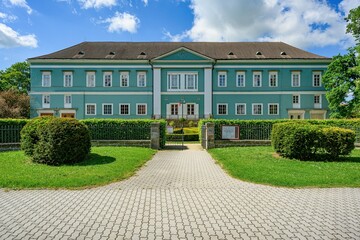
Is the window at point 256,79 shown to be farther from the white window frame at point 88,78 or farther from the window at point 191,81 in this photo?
the white window frame at point 88,78

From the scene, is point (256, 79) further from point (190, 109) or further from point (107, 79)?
point (107, 79)

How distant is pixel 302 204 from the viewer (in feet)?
19.8

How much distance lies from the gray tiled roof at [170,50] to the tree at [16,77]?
2279 cm

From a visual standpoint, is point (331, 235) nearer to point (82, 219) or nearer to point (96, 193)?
point (82, 219)

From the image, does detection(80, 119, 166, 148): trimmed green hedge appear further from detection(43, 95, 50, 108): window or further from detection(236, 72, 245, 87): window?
detection(43, 95, 50, 108): window

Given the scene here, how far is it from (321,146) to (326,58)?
110 feet

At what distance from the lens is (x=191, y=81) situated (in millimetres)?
40094

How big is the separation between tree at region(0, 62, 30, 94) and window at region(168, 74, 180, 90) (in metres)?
37.2

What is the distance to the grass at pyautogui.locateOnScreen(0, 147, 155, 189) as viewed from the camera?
7727 millimetres

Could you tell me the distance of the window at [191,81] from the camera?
131 feet

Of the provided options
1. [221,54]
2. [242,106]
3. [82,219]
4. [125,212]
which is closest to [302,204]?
[125,212]

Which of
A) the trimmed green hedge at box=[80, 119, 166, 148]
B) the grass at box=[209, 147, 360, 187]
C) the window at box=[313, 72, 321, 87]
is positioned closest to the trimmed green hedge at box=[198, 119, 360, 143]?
the trimmed green hedge at box=[80, 119, 166, 148]

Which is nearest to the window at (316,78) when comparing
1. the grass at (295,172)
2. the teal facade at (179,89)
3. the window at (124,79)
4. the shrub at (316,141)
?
the teal facade at (179,89)

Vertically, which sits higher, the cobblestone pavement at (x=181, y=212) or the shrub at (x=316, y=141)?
the shrub at (x=316, y=141)
